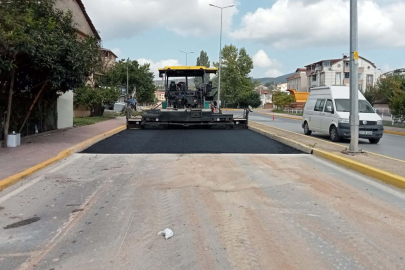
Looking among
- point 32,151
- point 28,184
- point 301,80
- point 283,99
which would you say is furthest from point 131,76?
point 301,80

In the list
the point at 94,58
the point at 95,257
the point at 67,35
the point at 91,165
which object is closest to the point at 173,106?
the point at 94,58

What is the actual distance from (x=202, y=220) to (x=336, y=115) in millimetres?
11849

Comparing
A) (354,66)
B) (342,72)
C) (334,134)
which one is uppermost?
(342,72)

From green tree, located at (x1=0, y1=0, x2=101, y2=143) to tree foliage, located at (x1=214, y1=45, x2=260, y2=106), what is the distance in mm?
75316

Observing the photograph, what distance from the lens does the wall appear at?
18625 mm

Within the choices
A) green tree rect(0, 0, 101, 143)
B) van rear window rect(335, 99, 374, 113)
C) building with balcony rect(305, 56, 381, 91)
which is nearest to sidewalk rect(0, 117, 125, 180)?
green tree rect(0, 0, 101, 143)

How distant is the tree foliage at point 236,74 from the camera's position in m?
89.1

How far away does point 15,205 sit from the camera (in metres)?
6.25

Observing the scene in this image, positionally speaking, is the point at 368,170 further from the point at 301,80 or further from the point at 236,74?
the point at 301,80

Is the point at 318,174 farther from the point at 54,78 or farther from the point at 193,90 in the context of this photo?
the point at 193,90

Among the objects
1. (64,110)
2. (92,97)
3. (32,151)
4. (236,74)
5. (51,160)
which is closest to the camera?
(51,160)

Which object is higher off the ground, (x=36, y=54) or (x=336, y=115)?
(x=36, y=54)

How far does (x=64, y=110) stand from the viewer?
1939 cm

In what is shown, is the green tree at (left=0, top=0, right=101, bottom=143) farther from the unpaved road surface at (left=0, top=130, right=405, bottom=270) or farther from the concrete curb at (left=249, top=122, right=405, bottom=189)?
the concrete curb at (left=249, top=122, right=405, bottom=189)
